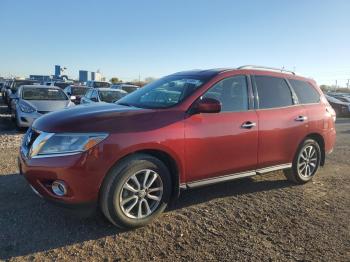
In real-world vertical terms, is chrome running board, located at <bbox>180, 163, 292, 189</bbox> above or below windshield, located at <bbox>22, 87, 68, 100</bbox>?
below

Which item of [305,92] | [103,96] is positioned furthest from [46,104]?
[305,92]

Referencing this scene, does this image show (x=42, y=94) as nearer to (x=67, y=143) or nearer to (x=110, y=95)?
(x=110, y=95)

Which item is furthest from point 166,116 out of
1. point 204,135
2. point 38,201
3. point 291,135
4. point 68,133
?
point 291,135

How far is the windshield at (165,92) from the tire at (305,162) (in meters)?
2.26

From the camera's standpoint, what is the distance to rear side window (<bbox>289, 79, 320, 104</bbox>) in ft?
19.7

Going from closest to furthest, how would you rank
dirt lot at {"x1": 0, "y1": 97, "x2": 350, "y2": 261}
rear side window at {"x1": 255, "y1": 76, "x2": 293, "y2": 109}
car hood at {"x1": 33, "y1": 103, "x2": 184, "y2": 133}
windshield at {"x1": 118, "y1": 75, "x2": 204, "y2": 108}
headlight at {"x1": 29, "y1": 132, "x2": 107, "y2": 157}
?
dirt lot at {"x1": 0, "y1": 97, "x2": 350, "y2": 261}, headlight at {"x1": 29, "y1": 132, "x2": 107, "y2": 157}, car hood at {"x1": 33, "y1": 103, "x2": 184, "y2": 133}, windshield at {"x1": 118, "y1": 75, "x2": 204, "y2": 108}, rear side window at {"x1": 255, "y1": 76, "x2": 293, "y2": 109}

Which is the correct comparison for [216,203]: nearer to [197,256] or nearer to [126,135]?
[197,256]

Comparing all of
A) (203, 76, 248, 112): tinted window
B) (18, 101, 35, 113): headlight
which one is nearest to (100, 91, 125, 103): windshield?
(18, 101, 35, 113): headlight

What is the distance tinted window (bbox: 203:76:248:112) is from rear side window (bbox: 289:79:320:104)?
1273mm

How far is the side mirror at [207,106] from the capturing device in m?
4.35

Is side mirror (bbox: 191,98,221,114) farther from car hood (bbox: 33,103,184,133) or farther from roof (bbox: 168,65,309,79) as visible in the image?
roof (bbox: 168,65,309,79)

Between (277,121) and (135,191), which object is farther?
(277,121)

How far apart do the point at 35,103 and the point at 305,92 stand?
8358mm

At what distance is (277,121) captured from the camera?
→ 210 inches
